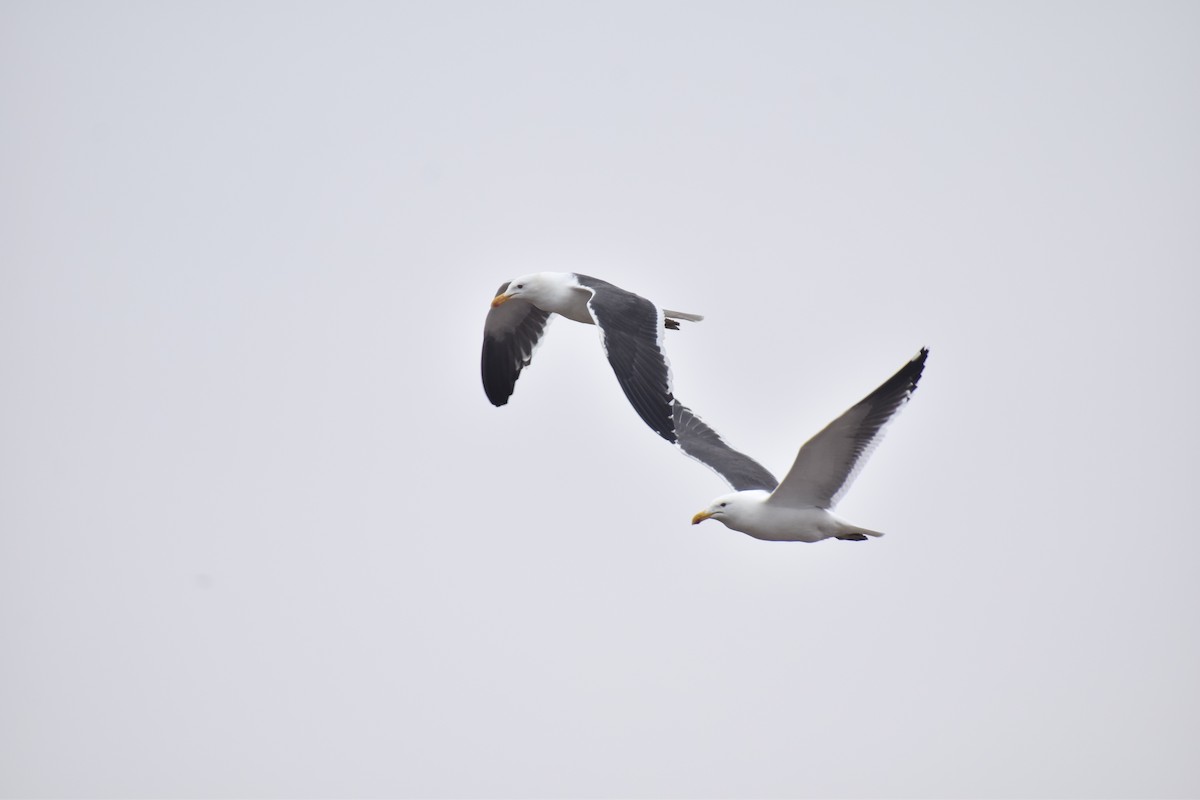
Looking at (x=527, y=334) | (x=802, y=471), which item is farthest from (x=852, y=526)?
(x=527, y=334)

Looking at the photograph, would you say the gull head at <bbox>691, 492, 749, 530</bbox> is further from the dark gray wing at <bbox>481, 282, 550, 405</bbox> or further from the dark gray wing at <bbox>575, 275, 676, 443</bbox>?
the dark gray wing at <bbox>481, 282, 550, 405</bbox>

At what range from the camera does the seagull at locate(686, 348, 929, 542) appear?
37.1 ft

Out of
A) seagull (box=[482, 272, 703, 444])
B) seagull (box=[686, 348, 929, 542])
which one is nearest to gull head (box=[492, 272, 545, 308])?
seagull (box=[482, 272, 703, 444])

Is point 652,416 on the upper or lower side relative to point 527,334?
lower

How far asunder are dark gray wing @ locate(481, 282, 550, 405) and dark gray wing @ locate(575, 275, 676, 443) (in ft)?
9.24

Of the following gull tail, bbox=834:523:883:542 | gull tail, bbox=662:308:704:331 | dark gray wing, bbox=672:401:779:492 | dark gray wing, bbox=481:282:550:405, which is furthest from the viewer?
dark gray wing, bbox=481:282:550:405

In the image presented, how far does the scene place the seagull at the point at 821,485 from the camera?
1130cm

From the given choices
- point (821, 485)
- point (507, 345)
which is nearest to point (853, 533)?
point (821, 485)

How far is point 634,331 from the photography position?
14.4 m

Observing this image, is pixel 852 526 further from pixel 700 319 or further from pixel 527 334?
pixel 527 334

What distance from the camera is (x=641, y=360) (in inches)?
555

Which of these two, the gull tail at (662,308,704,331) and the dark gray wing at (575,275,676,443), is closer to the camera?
the dark gray wing at (575,275,676,443)

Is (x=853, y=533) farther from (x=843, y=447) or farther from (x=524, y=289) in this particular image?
(x=524, y=289)

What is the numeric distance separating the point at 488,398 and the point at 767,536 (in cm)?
566
